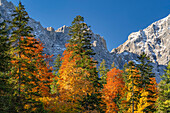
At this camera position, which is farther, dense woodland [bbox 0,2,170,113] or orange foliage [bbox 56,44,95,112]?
orange foliage [bbox 56,44,95,112]

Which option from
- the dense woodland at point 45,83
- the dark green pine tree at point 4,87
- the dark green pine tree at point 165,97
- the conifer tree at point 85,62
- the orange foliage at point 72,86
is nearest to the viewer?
the dark green pine tree at point 4,87

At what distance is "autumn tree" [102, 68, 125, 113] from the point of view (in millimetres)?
37000

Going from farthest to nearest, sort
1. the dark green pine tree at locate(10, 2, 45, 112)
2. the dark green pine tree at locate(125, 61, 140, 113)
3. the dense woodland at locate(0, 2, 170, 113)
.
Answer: the dark green pine tree at locate(125, 61, 140, 113)
the dark green pine tree at locate(10, 2, 45, 112)
the dense woodland at locate(0, 2, 170, 113)

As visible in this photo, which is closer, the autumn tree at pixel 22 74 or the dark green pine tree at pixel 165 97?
the autumn tree at pixel 22 74

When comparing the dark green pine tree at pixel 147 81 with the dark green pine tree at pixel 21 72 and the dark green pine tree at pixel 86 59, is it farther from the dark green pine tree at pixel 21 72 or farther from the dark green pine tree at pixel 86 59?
the dark green pine tree at pixel 21 72

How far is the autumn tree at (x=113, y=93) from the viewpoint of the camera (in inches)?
1457

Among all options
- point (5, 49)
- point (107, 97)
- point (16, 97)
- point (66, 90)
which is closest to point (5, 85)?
point (16, 97)

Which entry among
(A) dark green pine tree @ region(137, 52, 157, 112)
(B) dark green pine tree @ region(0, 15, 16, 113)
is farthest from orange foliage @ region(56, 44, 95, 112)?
(A) dark green pine tree @ region(137, 52, 157, 112)

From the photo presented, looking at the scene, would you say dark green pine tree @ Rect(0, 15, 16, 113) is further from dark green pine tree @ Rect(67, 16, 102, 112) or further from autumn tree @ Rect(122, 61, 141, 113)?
autumn tree @ Rect(122, 61, 141, 113)

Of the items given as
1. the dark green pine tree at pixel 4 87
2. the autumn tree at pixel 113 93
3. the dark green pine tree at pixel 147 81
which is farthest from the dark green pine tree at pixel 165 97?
the dark green pine tree at pixel 4 87

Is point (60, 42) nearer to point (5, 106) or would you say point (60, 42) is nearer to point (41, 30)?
point (41, 30)

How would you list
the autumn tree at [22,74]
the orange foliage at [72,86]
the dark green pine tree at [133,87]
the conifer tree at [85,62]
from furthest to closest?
the dark green pine tree at [133,87] → the conifer tree at [85,62] → the orange foliage at [72,86] → the autumn tree at [22,74]

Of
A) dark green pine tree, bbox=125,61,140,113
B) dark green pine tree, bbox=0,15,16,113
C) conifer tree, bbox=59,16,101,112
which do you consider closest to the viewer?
dark green pine tree, bbox=0,15,16,113

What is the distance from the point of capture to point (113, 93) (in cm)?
3803
